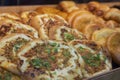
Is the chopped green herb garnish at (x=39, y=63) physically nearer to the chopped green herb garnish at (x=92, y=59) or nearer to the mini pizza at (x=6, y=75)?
the mini pizza at (x=6, y=75)

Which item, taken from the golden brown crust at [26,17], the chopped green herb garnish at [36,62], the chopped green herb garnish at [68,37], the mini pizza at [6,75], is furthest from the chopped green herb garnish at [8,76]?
the golden brown crust at [26,17]

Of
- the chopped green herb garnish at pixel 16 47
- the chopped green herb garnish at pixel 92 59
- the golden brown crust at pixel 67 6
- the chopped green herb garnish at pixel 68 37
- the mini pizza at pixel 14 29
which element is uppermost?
the golden brown crust at pixel 67 6

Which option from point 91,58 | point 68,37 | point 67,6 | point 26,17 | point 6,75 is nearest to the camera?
point 6,75

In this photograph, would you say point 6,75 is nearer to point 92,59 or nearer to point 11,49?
point 11,49

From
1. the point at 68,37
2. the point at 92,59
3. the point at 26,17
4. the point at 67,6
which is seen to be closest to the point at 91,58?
the point at 92,59

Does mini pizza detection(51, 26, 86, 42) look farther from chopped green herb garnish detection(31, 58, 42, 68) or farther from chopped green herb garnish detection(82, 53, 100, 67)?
chopped green herb garnish detection(31, 58, 42, 68)

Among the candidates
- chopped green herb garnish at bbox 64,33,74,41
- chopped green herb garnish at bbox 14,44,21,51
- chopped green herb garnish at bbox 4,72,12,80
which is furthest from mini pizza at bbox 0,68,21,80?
chopped green herb garnish at bbox 64,33,74,41

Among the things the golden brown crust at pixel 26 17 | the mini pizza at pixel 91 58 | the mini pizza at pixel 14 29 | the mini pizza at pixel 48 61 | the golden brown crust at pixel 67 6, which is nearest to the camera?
the mini pizza at pixel 48 61
